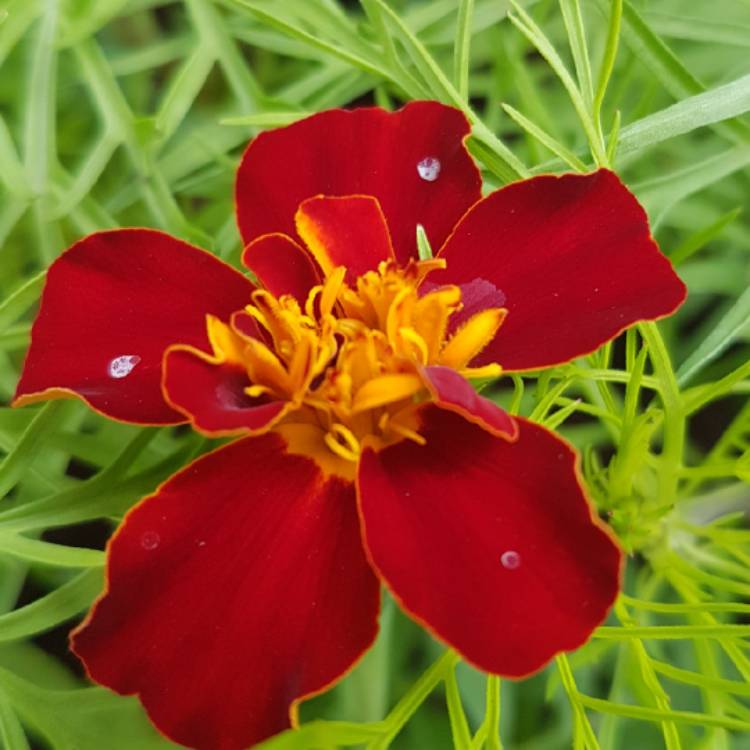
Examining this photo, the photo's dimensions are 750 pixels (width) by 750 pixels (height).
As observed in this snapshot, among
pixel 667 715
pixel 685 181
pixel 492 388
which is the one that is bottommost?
pixel 492 388

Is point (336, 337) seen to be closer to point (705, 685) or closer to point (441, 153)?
point (441, 153)

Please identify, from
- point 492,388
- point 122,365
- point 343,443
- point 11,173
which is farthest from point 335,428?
point 492,388

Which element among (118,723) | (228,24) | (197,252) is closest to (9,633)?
(118,723)

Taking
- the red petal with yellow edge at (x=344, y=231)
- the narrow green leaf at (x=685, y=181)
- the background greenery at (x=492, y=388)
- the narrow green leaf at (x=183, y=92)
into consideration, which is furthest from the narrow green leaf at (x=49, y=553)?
the narrow green leaf at (x=685, y=181)

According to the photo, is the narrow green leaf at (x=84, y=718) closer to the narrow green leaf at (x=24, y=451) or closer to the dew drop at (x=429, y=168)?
the narrow green leaf at (x=24, y=451)

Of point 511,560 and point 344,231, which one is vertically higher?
point 344,231

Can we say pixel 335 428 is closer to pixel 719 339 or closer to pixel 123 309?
pixel 123 309
